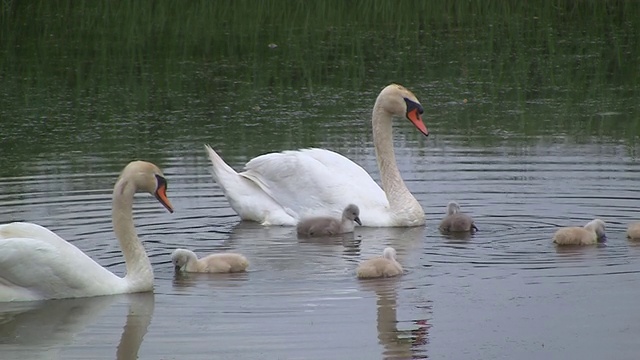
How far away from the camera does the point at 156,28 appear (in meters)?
24.9

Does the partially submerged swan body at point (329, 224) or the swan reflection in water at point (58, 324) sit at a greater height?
the partially submerged swan body at point (329, 224)

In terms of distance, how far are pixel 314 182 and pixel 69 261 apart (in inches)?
144

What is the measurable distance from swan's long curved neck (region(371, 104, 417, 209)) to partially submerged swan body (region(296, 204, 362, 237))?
516 millimetres

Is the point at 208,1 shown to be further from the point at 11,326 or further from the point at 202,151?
the point at 11,326

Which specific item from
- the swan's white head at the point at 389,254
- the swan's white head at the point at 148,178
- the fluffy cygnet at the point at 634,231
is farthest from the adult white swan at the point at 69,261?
the fluffy cygnet at the point at 634,231

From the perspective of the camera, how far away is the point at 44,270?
31.9 ft

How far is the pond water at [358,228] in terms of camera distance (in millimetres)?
8680

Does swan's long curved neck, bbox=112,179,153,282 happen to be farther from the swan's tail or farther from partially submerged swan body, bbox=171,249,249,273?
the swan's tail

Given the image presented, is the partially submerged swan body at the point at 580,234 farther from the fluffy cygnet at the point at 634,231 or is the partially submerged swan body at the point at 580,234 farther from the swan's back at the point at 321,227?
the swan's back at the point at 321,227

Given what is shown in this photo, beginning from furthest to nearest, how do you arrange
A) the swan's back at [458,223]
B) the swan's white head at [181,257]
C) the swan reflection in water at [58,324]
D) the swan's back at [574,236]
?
the swan's back at [458,223] → the swan's back at [574,236] → the swan's white head at [181,257] → the swan reflection in water at [58,324]

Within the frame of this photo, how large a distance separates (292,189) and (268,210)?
0.29m

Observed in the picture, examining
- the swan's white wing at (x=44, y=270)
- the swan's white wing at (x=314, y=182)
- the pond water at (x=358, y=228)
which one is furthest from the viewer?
the swan's white wing at (x=314, y=182)

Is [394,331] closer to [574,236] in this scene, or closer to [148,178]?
[148,178]

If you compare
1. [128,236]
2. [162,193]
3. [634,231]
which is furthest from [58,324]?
[634,231]
